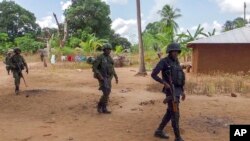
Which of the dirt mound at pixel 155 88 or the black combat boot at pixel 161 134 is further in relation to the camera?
the dirt mound at pixel 155 88

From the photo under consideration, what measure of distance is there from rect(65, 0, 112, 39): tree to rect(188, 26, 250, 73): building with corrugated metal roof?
1091 inches

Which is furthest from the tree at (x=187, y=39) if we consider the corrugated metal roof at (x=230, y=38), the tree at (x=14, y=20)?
the tree at (x=14, y=20)

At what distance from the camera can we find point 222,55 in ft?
70.5

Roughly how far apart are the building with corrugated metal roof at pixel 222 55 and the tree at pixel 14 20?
41389mm

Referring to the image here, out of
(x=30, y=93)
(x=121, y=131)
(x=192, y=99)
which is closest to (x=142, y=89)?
(x=192, y=99)

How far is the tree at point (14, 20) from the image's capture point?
191ft

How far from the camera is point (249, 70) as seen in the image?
70.0 ft

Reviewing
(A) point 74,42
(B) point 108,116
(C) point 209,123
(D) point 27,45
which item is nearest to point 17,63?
(B) point 108,116

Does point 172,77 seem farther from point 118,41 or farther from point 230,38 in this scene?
point 118,41

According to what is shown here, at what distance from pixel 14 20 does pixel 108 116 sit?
51850 millimetres

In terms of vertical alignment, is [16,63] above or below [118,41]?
below

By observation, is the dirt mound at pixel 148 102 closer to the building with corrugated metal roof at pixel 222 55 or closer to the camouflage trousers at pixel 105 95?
the camouflage trousers at pixel 105 95

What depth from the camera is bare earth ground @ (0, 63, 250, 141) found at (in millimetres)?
8203

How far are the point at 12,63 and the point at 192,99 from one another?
5.85 m
